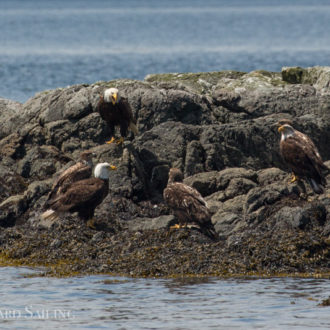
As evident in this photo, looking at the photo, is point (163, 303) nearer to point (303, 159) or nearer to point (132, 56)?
point (303, 159)

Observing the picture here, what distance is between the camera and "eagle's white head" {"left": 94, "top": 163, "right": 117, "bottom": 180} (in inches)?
600

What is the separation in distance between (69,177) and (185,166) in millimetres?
2413

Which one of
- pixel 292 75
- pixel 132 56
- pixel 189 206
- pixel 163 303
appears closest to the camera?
pixel 163 303

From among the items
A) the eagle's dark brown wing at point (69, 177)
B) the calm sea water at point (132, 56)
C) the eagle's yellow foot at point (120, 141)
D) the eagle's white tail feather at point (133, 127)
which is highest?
the calm sea water at point (132, 56)

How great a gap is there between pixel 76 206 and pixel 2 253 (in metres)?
1.45

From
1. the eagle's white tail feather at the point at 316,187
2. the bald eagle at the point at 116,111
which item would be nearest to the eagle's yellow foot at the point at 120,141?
the bald eagle at the point at 116,111

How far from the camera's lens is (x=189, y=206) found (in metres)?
13.9

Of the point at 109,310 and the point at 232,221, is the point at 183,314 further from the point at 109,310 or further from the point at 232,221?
the point at 232,221

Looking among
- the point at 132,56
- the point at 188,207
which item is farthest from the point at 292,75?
the point at 132,56

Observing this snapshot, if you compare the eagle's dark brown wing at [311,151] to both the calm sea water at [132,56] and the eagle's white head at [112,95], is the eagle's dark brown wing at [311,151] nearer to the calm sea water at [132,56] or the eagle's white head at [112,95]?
the eagle's white head at [112,95]

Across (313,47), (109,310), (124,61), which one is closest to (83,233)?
(109,310)

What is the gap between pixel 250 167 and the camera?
17.3 m

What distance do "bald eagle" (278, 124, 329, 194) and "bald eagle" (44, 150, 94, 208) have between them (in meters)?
3.52

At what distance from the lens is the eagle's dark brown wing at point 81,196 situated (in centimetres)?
1479
